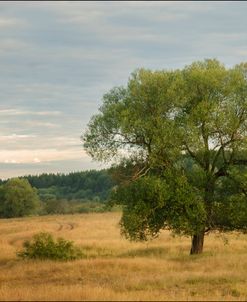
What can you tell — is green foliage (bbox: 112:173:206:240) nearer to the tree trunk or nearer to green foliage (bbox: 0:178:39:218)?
the tree trunk

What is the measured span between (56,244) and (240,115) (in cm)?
1412

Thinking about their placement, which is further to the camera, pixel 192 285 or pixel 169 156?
pixel 169 156

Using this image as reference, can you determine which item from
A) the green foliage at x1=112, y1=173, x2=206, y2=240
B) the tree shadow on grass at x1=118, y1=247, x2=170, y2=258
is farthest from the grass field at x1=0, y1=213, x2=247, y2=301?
the green foliage at x1=112, y1=173, x2=206, y2=240

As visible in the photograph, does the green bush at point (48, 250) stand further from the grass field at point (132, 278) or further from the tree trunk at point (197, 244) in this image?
the tree trunk at point (197, 244)

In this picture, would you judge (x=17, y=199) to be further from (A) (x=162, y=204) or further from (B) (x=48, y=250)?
(A) (x=162, y=204)

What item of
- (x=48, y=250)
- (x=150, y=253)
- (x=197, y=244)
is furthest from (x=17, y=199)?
(x=197, y=244)

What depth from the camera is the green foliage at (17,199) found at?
12356cm

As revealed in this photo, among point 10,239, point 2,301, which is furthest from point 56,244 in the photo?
point 10,239

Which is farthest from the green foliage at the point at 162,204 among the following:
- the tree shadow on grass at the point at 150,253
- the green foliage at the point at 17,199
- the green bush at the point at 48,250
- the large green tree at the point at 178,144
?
the green foliage at the point at 17,199

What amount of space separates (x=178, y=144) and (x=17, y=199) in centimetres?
9984

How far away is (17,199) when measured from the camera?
124875 millimetres

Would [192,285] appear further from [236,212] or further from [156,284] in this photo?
[236,212]

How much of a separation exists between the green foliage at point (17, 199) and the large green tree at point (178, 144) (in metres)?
94.7

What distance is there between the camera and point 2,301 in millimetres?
16062
